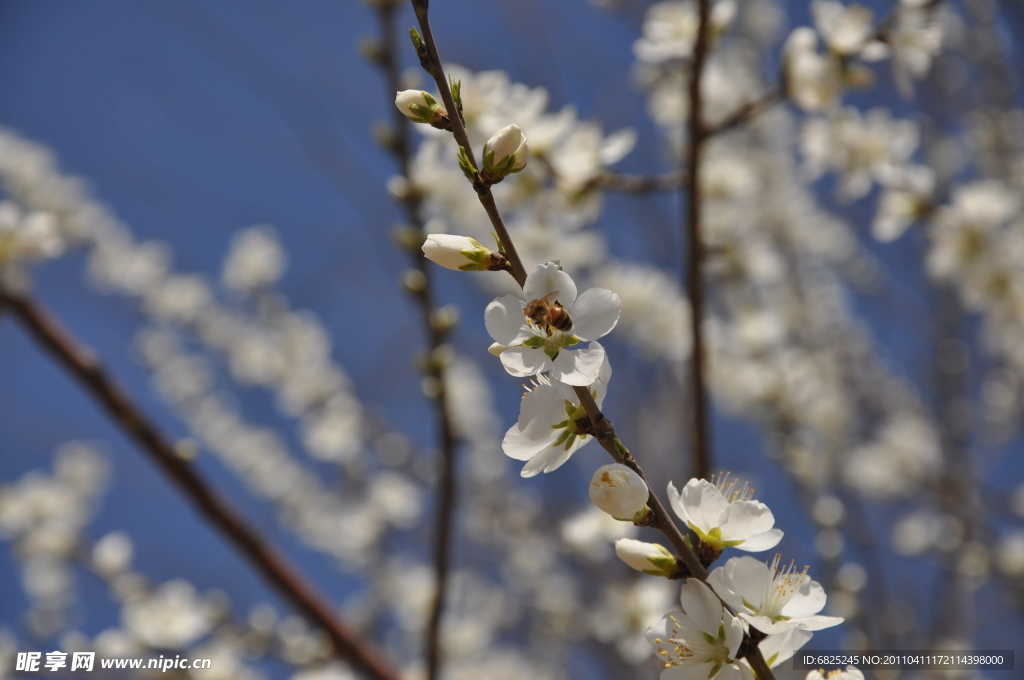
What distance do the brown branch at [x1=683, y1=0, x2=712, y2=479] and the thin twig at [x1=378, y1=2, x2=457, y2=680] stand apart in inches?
22.8

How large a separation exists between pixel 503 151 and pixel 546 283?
0.19 m

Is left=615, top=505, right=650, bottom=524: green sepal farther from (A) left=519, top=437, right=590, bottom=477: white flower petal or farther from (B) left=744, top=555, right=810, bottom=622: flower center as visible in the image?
(B) left=744, top=555, right=810, bottom=622: flower center

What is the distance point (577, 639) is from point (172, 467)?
9.53 ft

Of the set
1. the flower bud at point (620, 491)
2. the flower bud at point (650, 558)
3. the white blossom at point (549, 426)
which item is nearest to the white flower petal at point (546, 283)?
the white blossom at point (549, 426)

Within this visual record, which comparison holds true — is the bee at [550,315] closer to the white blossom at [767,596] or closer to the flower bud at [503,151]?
the flower bud at [503,151]

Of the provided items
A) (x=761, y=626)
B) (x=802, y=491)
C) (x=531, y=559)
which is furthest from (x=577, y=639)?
(x=761, y=626)

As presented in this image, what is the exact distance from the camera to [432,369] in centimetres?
151

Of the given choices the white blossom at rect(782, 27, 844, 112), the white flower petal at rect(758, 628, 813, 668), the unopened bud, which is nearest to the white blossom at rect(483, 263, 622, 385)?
the white flower petal at rect(758, 628, 813, 668)

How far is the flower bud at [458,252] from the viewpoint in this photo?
0.85 meters

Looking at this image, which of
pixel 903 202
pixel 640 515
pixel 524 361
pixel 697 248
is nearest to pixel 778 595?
pixel 640 515

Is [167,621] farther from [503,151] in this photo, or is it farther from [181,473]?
[503,151]

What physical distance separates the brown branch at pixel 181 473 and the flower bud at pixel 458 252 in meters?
1.37

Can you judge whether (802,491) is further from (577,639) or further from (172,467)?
(172,467)

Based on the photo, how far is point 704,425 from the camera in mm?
1587
